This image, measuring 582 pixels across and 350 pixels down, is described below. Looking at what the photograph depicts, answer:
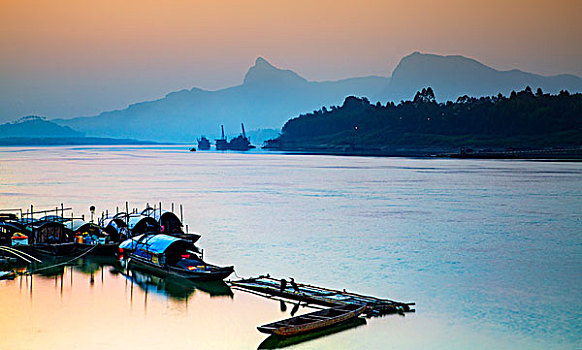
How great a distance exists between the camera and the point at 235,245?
46.9 m

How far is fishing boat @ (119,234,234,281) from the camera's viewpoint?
3294 centimetres

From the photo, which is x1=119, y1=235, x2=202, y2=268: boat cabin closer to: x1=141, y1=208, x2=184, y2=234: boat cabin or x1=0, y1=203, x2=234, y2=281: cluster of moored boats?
x1=0, y1=203, x2=234, y2=281: cluster of moored boats

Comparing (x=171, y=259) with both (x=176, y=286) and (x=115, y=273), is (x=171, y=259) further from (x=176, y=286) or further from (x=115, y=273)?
(x=115, y=273)

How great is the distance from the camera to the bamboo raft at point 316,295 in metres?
27.8


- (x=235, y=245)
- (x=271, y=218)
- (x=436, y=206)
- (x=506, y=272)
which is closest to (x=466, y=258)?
(x=506, y=272)

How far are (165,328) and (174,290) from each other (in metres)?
5.79

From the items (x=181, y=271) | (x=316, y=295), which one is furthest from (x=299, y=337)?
(x=181, y=271)

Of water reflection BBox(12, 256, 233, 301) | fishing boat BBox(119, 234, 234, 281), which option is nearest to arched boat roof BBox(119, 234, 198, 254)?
fishing boat BBox(119, 234, 234, 281)

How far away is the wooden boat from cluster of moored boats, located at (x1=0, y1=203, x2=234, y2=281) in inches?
326

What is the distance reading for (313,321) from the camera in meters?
24.7

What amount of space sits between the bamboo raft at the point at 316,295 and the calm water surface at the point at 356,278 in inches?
24.2

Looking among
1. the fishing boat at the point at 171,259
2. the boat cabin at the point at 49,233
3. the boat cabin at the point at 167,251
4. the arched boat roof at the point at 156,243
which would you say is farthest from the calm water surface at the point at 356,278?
the boat cabin at the point at 49,233

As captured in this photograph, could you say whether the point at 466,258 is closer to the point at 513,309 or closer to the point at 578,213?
the point at 513,309

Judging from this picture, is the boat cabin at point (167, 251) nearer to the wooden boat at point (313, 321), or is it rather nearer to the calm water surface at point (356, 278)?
the calm water surface at point (356, 278)
